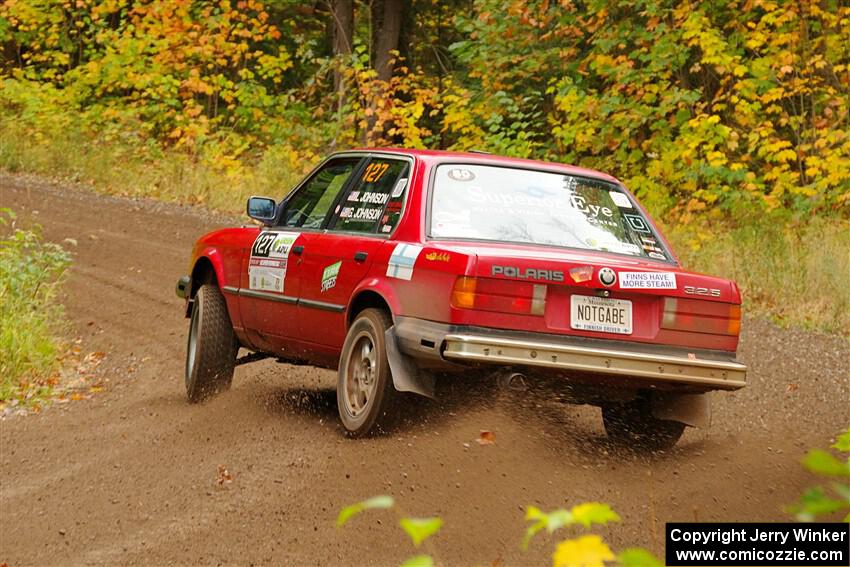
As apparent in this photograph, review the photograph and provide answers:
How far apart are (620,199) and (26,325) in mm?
6107

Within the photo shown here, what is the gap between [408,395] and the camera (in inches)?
244

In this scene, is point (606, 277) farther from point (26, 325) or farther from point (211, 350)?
point (26, 325)

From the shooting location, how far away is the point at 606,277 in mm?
5754

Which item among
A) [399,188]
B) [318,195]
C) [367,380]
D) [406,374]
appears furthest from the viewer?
[318,195]

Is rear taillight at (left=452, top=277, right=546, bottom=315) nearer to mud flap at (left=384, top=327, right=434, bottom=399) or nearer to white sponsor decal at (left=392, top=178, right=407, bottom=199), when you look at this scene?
mud flap at (left=384, top=327, right=434, bottom=399)

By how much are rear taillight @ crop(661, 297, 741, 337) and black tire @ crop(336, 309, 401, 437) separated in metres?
1.39

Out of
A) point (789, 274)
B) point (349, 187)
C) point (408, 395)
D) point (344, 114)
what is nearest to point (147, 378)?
point (349, 187)

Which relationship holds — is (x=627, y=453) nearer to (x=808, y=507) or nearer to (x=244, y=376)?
(x=244, y=376)

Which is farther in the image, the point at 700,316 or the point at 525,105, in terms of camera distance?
the point at 525,105

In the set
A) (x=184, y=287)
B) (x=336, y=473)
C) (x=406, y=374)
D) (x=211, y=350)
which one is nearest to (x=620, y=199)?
(x=406, y=374)

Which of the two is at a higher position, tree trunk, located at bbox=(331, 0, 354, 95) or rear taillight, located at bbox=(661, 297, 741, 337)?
tree trunk, located at bbox=(331, 0, 354, 95)

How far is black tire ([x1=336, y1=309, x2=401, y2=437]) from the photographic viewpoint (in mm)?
6031

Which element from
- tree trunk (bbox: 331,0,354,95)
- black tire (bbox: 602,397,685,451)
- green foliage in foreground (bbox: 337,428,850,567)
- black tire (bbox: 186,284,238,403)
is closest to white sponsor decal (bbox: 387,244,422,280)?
black tire (bbox: 602,397,685,451)

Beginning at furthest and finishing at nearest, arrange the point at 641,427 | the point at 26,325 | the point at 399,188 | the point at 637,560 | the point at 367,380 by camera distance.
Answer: the point at 26,325 → the point at 641,427 → the point at 399,188 → the point at 367,380 → the point at 637,560
